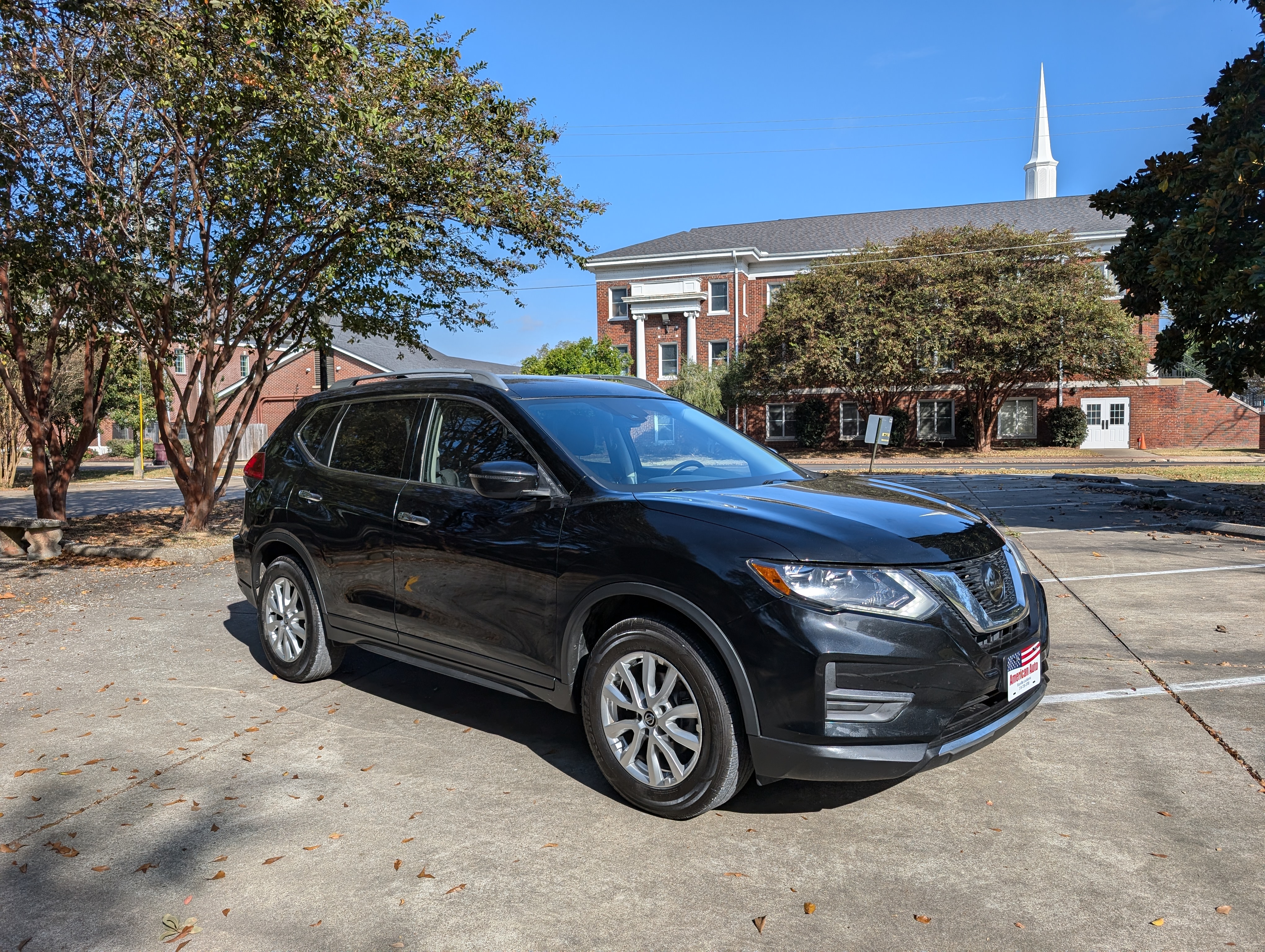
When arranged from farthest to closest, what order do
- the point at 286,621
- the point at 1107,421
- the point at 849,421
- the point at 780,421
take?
the point at 780,421
the point at 849,421
the point at 1107,421
the point at 286,621

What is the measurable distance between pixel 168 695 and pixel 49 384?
820cm

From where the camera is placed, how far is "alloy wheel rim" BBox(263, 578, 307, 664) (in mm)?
5527

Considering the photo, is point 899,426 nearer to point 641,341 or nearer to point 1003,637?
point 641,341

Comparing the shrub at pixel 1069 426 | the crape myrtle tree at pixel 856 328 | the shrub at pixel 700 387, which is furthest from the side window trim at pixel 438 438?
the shrub at pixel 1069 426

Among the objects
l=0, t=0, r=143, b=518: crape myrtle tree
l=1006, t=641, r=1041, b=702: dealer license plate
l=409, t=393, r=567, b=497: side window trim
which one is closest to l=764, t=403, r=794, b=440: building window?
l=0, t=0, r=143, b=518: crape myrtle tree

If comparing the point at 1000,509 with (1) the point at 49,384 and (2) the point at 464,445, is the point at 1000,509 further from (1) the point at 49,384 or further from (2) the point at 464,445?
(1) the point at 49,384

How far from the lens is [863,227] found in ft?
157

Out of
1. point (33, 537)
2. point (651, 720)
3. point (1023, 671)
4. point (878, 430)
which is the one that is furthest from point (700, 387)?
point (651, 720)

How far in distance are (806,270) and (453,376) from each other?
43.3m

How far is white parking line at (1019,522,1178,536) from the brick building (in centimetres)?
2876

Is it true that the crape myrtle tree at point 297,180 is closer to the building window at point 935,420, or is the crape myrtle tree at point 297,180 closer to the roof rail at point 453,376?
the roof rail at point 453,376

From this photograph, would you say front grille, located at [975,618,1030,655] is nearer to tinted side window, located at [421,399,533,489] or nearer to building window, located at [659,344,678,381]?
tinted side window, located at [421,399,533,489]

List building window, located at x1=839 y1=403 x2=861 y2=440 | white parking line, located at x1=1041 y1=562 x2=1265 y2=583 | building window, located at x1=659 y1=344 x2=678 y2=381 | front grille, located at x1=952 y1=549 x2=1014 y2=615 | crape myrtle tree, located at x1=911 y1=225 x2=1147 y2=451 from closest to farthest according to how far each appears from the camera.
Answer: front grille, located at x1=952 y1=549 x2=1014 y2=615 → white parking line, located at x1=1041 y1=562 x2=1265 y2=583 → crape myrtle tree, located at x1=911 y1=225 x2=1147 y2=451 → building window, located at x1=839 y1=403 x2=861 y2=440 → building window, located at x1=659 y1=344 x2=678 y2=381

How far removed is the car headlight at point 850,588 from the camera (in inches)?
129
